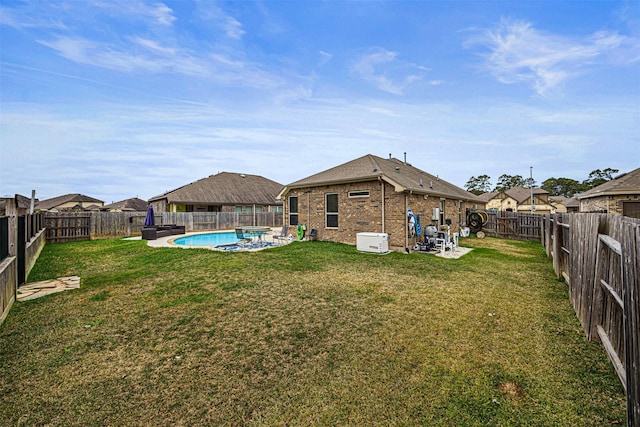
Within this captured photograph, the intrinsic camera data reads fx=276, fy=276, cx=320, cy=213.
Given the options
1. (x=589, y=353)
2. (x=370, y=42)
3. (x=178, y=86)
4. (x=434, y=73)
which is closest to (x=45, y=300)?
(x=589, y=353)

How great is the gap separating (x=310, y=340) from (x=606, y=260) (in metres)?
3.82

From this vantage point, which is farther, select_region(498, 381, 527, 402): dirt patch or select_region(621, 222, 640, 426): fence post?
select_region(498, 381, 527, 402): dirt patch

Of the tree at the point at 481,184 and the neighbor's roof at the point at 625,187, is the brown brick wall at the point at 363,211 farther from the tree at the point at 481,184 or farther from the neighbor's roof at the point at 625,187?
the tree at the point at 481,184

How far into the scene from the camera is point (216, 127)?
18.6 metres

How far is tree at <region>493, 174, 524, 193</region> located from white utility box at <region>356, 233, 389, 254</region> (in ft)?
257

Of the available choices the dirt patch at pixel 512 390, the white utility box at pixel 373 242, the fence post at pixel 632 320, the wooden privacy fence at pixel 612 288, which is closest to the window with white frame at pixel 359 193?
the white utility box at pixel 373 242

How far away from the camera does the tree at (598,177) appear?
61.3 m

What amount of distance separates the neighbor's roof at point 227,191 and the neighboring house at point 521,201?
34.6 m

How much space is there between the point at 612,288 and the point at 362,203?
9.13 meters

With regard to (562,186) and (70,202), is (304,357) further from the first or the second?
(562,186)

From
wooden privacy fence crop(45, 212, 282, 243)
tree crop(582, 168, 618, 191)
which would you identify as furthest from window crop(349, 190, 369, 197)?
tree crop(582, 168, 618, 191)

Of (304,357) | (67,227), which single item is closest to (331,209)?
(304,357)

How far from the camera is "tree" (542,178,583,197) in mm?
66488

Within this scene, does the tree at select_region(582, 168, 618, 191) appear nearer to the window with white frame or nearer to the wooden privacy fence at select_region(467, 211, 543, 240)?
the wooden privacy fence at select_region(467, 211, 543, 240)
